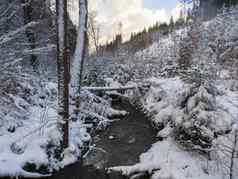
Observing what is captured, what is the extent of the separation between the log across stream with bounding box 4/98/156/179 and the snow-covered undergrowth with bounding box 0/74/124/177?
315mm

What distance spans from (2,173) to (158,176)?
3.24 meters

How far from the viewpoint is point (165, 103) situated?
1002cm

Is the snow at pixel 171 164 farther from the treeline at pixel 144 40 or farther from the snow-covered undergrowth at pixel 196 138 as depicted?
the treeline at pixel 144 40

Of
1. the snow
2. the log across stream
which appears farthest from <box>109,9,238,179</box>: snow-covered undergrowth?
Answer: the log across stream

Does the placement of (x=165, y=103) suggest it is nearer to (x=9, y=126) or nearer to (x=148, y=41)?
(x=9, y=126)

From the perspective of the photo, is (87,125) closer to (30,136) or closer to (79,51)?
(30,136)

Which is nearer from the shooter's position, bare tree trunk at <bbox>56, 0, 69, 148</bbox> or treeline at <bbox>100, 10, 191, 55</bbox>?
bare tree trunk at <bbox>56, 0, 69, 148</bbox>

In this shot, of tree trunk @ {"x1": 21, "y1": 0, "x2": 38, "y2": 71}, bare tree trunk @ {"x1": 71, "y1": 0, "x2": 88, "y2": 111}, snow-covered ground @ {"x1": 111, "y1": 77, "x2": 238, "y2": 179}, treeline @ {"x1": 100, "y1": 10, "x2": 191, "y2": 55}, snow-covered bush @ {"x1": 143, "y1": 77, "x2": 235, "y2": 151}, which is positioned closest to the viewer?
snow-covered ground @ {"x1": 111, "y1": 77, "x2": 238, "y2": 179}

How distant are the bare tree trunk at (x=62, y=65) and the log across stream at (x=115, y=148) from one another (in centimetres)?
83

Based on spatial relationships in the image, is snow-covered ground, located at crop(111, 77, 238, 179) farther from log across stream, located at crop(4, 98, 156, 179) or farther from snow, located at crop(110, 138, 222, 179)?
log across stream, located at crop(4, 98, 156, 179)

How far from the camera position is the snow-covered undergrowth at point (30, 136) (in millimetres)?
5914

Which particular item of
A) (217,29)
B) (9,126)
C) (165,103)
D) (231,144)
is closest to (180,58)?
(165,103)

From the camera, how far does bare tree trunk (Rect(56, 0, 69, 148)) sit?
6.21m

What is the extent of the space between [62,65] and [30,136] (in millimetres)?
1924
